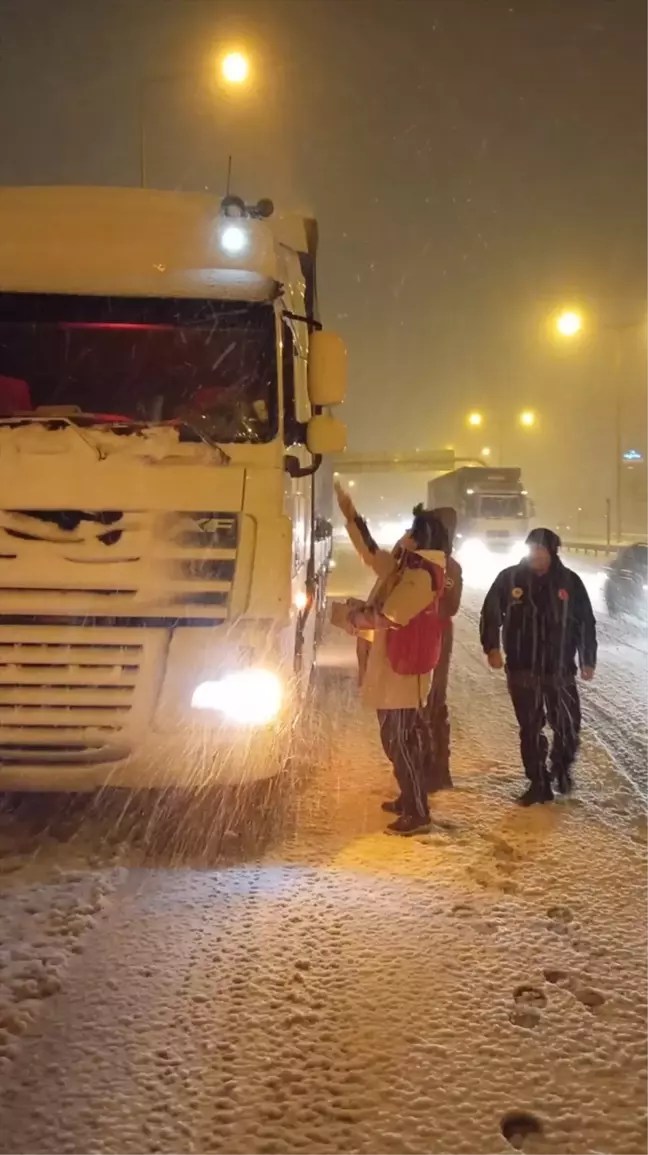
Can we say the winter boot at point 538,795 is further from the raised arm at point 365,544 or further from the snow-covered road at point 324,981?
the raised arm at point 365,544

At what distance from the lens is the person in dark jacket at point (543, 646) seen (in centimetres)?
612

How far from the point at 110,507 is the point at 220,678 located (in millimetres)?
987

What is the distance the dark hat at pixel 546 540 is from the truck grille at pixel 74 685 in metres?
2.64

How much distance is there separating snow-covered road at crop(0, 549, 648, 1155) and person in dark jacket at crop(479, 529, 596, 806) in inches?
16.2

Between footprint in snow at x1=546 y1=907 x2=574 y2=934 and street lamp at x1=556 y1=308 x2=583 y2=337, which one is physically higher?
street lamp at x1=556 y1=308 x2=583 y2=337

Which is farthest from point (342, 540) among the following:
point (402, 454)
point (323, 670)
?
point (323, 670)

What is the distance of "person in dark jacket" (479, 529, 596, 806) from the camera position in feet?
20.1

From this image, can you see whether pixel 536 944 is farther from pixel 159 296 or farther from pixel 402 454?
pixel 402 454

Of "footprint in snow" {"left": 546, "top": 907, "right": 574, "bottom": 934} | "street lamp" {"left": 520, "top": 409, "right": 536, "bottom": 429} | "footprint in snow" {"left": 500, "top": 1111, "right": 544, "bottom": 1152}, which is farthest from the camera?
"street lamp" {"left": 520, "top": 409, "right": 536, "bottom": 429}

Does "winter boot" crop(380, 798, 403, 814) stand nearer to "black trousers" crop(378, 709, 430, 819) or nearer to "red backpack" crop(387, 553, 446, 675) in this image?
"black trousers" crop(378, 709, 430, 819)

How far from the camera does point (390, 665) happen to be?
5.46m

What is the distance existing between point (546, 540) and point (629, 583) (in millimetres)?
9765

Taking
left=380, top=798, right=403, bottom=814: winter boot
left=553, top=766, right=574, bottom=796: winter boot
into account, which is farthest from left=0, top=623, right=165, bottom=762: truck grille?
left=553, top=766, right=574, bottom=796: winter boot

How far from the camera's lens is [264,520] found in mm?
4961
